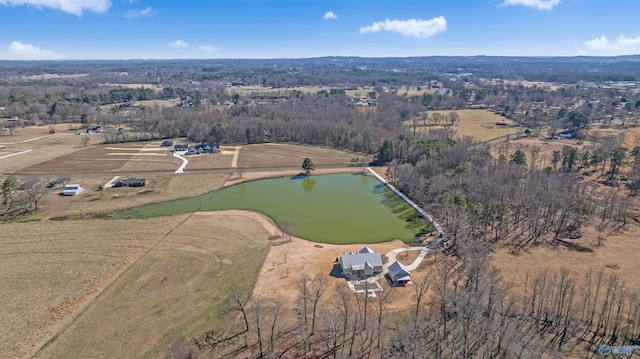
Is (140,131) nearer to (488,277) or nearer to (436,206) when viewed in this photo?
(436,206)

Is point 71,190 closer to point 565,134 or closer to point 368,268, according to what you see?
point 368,268

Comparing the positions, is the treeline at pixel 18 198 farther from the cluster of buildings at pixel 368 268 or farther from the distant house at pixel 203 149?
the cluster of buildings at pixel 368 268

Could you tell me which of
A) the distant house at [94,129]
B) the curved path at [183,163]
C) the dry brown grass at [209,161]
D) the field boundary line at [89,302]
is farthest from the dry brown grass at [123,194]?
the distant house at [94,129]

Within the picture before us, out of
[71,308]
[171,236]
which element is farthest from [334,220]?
[71,308]

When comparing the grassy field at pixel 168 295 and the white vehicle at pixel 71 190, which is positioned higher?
the white vehicle at pixel 71 190

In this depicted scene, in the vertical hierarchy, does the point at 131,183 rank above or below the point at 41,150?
below

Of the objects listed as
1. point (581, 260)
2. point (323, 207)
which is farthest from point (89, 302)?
point (581, 260)
